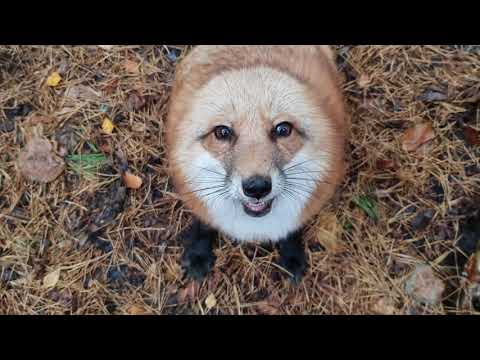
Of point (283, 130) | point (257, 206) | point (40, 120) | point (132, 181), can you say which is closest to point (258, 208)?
point (257, 206)

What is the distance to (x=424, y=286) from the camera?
2.27m

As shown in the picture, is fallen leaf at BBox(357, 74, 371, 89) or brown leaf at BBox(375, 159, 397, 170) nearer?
brown leaf at BBox(375, 159, 397, 170)

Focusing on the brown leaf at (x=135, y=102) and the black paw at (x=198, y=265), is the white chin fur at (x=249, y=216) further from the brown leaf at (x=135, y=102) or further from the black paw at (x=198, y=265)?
the brown leaf at (x=135, y=102)

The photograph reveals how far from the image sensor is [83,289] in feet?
7.66

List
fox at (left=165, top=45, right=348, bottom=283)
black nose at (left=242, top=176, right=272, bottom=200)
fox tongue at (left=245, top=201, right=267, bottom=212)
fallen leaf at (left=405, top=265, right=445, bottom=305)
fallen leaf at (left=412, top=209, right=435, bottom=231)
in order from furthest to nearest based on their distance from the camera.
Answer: fallen leaf at (left=412, top=209, right=435, bottom=231) < fallen leaf at (left=405, top=265, right=445, bottom=305) < fox tongue at (left=245, top=201, right=267, bottom=212) < fox at (left=165, top=45, right=348, bottom=283) < black nose at (left=242, top=176, right=272, bottom=200)

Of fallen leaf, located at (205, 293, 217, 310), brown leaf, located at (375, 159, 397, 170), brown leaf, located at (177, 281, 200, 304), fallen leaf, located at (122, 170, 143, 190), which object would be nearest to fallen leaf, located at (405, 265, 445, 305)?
brown leaf, located at (375, 159, 397, 170)

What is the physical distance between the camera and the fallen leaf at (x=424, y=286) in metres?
2.25

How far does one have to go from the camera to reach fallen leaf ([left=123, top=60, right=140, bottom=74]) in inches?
102

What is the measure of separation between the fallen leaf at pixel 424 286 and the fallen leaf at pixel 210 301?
1149 millimetres

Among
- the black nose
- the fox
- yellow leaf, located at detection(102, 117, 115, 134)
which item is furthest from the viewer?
yellow leaf, located at detection(102, 117, 115, 134)

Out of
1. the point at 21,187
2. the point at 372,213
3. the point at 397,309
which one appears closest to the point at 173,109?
the point at 21,187

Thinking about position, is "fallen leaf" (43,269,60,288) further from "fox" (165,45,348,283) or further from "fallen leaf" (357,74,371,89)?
"fallen leaf" (357,74,371,89)

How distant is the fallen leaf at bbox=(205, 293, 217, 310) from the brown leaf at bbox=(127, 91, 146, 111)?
1.29m

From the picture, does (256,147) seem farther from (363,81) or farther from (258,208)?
(363,81)
